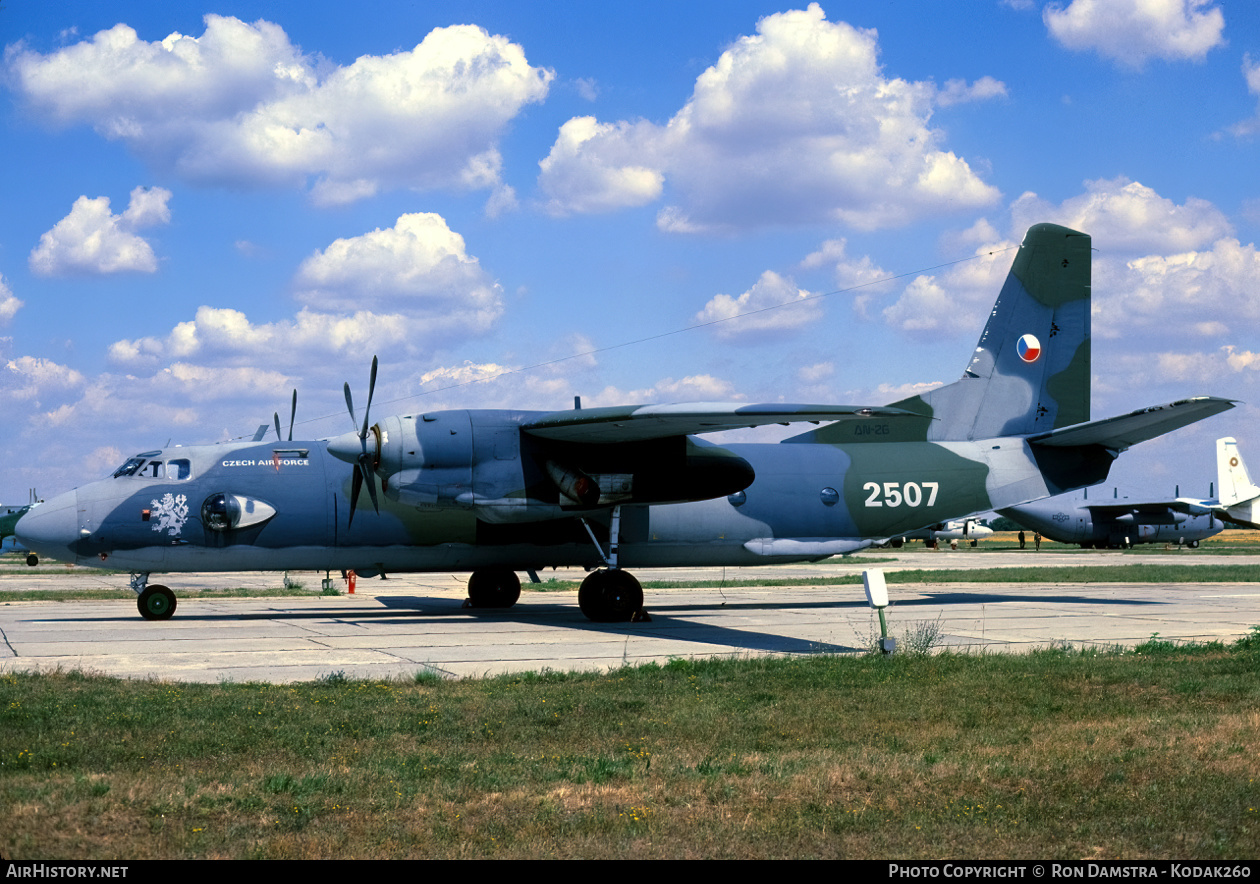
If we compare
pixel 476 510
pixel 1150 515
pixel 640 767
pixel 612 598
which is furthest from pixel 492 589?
pixel 1150 515

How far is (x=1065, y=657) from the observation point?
14.7 metres

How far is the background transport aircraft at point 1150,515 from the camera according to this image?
70000 millimetres

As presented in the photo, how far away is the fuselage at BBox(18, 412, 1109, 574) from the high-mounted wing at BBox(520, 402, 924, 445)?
911mm

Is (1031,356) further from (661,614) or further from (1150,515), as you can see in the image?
(1150,515)

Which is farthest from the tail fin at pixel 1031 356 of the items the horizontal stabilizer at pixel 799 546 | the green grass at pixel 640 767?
the green grass at pixel 640 767

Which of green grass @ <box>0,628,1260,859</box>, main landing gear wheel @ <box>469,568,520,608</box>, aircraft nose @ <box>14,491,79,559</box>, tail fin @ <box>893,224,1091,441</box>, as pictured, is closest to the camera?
green grass @ <box>0,628,1260,859</box>

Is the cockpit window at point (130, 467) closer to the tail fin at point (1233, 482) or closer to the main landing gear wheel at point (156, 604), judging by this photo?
the main landing gear wheel at point (156, 604)

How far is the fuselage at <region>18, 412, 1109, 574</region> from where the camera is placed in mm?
20484

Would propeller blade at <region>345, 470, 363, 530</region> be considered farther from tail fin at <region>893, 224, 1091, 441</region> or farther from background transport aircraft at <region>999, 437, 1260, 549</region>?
background transport aircraft at <region>999, 437, 1260, 549</region>

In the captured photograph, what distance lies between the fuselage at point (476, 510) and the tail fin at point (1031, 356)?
5.04 feet

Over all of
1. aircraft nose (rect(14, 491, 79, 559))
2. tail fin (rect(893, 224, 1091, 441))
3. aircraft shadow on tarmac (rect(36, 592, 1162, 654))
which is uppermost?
tail fin (rect(893, 224, 1091, 441))

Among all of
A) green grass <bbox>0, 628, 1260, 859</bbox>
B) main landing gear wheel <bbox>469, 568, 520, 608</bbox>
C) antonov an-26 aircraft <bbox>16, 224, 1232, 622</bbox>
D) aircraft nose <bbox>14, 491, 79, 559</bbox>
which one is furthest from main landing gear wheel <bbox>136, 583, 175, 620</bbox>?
green grass <bbox>0, 628, 1260, 859</bbox>
